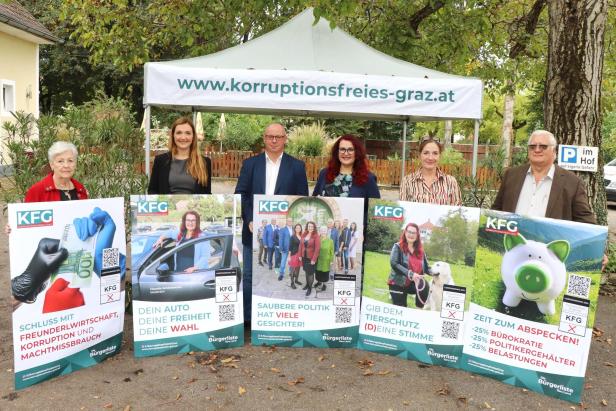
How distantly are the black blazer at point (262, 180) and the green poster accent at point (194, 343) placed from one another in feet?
2.44

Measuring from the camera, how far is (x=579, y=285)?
359 centimetres

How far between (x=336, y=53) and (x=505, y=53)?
23.2ft

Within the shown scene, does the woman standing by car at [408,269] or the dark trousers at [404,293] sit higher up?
the woman standing by car at [408,269]

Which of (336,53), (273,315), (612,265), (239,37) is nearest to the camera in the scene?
(273,315)

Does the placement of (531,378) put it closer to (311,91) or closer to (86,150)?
(311,91)

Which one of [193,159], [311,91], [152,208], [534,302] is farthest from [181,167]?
[534,302]

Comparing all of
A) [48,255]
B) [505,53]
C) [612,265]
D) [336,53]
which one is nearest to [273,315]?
[48,255]

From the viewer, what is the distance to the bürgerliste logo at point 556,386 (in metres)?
3.62

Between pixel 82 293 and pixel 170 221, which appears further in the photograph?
pixel 170 221

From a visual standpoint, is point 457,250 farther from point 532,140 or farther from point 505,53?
point 505,53

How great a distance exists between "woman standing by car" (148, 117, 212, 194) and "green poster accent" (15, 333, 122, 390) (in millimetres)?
1170

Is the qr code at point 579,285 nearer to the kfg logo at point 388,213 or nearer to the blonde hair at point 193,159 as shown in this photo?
the kfg logo at point 388,213

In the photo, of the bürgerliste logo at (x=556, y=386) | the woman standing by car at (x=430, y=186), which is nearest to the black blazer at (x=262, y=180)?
the woman standing by car at (x=430, y=186)

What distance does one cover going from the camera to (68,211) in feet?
12.0
